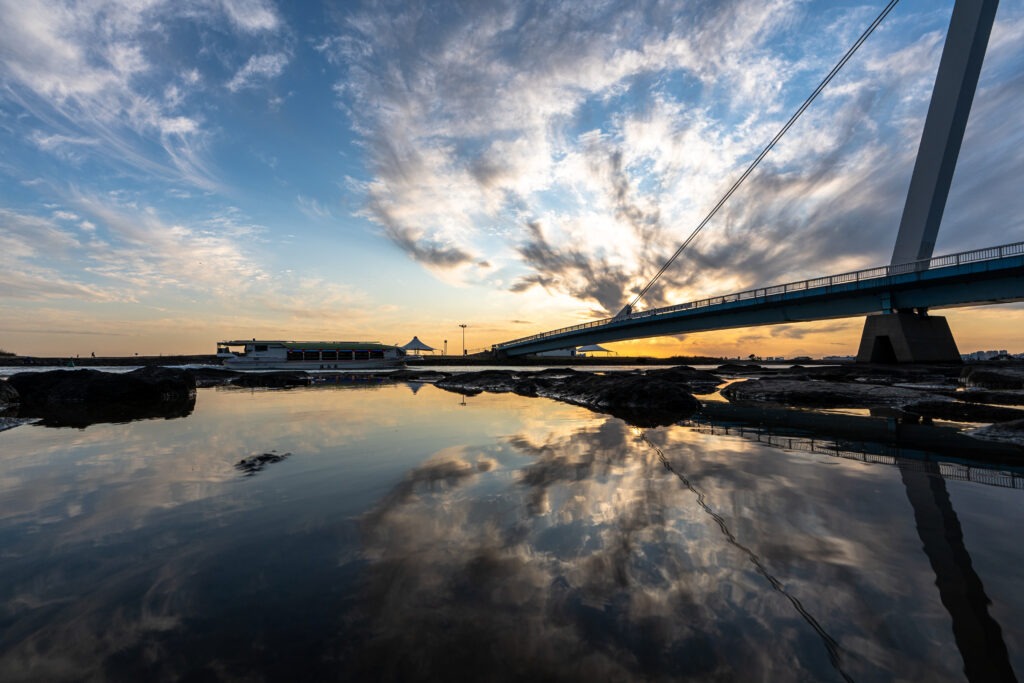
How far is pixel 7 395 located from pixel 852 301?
5815cm

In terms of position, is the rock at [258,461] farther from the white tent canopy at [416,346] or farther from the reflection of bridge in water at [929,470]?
the white tent canopy at [416,346]

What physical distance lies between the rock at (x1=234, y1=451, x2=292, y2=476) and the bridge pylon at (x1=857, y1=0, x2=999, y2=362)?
46.4 meters

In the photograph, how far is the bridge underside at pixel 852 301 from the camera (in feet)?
104

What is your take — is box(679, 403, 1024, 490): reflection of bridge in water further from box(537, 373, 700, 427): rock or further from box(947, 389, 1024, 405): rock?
box(947, 389, 1024, 405): rock

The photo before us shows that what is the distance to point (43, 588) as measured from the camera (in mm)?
3695

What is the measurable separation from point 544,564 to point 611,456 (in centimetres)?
454

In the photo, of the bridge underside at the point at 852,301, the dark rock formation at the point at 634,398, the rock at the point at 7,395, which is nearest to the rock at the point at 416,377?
the dark rock formation at the point at 634,398

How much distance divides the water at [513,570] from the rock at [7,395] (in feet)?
44.8

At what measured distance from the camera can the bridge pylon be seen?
35.0 m

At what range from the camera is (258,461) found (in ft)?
26.8

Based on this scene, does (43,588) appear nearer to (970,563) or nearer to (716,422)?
(970,563)

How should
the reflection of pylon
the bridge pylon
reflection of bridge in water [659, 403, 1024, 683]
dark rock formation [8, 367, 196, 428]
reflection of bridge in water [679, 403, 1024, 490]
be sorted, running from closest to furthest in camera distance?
the reflection of pylon < reflection of bridge in water [659, 403, 1024, 683] < reflection of bridge in water [679, 403, 1024, 490] < dark rock formation [8, 367, 196, 428] < the bridge pylon

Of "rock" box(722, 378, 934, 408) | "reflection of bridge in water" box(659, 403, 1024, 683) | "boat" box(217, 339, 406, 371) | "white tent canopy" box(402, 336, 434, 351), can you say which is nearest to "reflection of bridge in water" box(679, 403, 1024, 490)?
"reflection of bridge in water" box(659, 403, 1024, 683)

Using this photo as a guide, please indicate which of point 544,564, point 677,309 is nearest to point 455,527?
point 544,564
